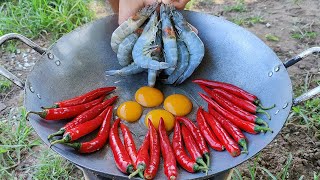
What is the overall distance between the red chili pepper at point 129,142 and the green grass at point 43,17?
2.77 m

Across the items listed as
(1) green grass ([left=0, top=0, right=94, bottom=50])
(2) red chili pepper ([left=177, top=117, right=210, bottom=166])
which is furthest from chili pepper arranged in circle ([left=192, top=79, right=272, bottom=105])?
(1) green grass ([left=0, top=0, right=94, bottom=50])

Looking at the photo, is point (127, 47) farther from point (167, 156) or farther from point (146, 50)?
point (167, 156)

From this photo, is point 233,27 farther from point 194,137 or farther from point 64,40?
point 64,40

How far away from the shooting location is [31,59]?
16.4 feet

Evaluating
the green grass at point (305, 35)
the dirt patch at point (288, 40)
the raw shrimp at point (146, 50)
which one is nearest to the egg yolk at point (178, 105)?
the raw shrimp at point (146, 50)

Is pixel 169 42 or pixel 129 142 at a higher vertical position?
pixel 169 42

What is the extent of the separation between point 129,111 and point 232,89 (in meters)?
0.78

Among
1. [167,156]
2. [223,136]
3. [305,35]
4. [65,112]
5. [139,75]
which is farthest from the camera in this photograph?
[305,35]

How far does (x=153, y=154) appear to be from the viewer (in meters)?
2.57

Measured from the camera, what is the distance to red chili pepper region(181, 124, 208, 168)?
8.07 ft

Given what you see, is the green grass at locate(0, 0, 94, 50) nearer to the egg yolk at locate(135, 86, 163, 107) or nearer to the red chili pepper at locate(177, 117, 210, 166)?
the egg yolk at locate(135, 86, 163, 107)

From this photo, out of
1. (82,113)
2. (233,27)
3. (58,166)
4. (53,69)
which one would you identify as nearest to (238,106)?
(233,27)

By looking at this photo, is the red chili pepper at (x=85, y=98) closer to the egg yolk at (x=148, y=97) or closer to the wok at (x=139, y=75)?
the wok at (x=139, y=75)

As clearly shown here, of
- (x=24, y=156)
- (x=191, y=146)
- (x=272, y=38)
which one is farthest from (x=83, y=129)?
(x=272, y=38)
